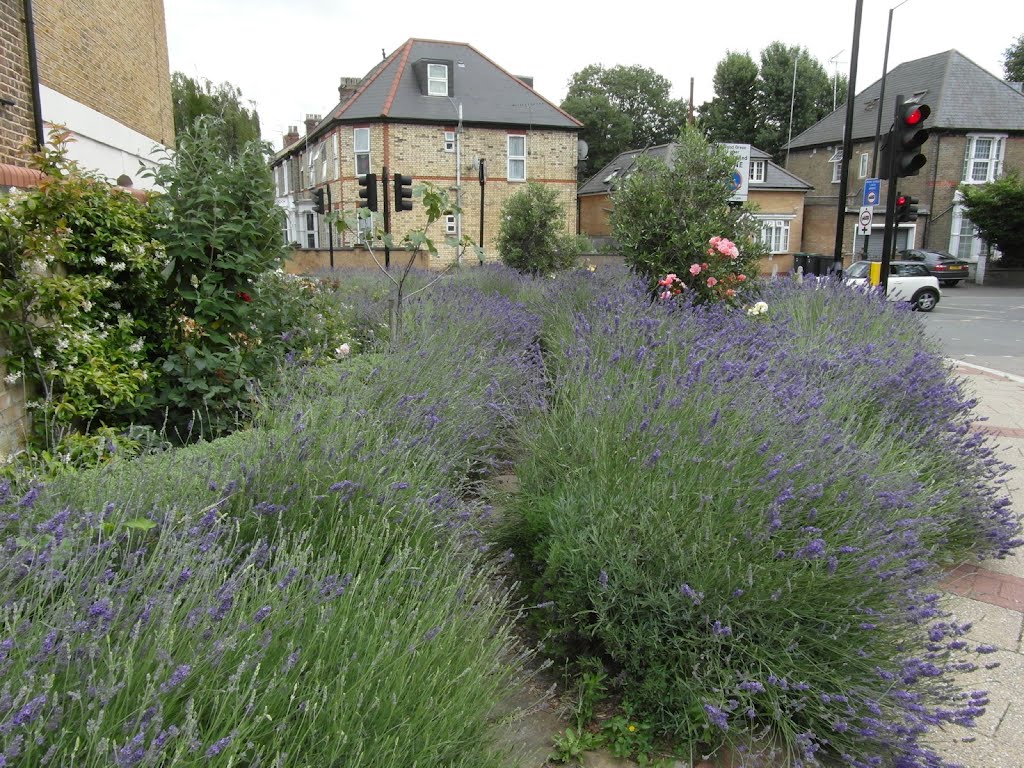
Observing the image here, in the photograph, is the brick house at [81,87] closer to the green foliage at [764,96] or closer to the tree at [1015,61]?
the green foliage at [764,96]

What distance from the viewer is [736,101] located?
55250mm

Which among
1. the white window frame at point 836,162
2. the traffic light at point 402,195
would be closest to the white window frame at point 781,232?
the white window frame at point 836,162

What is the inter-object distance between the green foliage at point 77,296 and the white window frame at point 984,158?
4251 centimetres

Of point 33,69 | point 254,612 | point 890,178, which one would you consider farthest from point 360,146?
point 254,612

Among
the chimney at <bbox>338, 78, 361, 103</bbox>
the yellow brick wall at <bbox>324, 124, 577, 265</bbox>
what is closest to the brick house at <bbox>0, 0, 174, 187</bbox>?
the yellow brick wall at <bbox>324, 124, 577, 265</bbox>

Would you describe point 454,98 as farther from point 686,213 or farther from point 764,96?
point 764,96

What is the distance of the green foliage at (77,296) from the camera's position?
12.7 feet

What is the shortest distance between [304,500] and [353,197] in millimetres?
29876

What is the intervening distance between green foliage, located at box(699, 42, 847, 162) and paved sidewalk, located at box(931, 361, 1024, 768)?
55.0 m

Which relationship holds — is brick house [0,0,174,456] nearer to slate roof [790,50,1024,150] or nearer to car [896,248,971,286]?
car [896,248,971,286]

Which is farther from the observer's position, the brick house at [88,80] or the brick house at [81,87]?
the brick house at [88,80]

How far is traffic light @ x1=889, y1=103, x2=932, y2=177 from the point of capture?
9.38m

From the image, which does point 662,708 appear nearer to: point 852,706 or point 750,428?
point 852,706

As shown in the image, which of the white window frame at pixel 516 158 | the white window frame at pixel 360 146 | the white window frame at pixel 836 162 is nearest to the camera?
the white window frame at pixel 360 146
